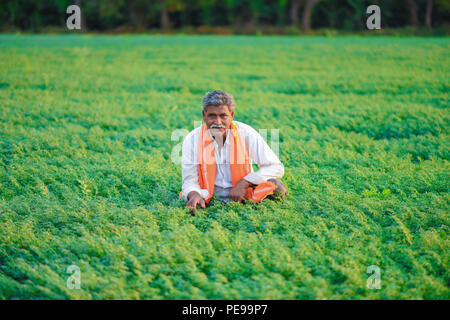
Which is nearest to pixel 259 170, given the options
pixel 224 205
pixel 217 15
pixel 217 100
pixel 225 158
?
pixel 225 158

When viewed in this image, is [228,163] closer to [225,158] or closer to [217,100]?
[225,158]

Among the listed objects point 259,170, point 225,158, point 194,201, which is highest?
point 225,158

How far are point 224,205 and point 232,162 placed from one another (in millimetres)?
479

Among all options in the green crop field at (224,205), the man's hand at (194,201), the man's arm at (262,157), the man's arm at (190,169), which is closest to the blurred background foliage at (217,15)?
the green crop field at (224,205)

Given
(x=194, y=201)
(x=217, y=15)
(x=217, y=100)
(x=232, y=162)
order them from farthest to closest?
1. (x=217, y=15)
2. (x=232, y=162)
3. (x=194, y=201)
4. (x=217, y=100)

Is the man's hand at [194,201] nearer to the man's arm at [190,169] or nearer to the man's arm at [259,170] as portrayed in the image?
the man's arm at [190,169]

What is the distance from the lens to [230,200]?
4562 millimetres

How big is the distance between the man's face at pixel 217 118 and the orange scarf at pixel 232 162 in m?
0.16

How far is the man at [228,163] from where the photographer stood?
4.41m

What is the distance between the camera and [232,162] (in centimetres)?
446

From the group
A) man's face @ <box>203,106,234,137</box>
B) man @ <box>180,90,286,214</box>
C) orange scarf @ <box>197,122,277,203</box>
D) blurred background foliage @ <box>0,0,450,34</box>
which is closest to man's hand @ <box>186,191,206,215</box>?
man @ <box>180,90,286,214</box>

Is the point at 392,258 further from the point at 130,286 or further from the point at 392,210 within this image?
the point at 130,286
